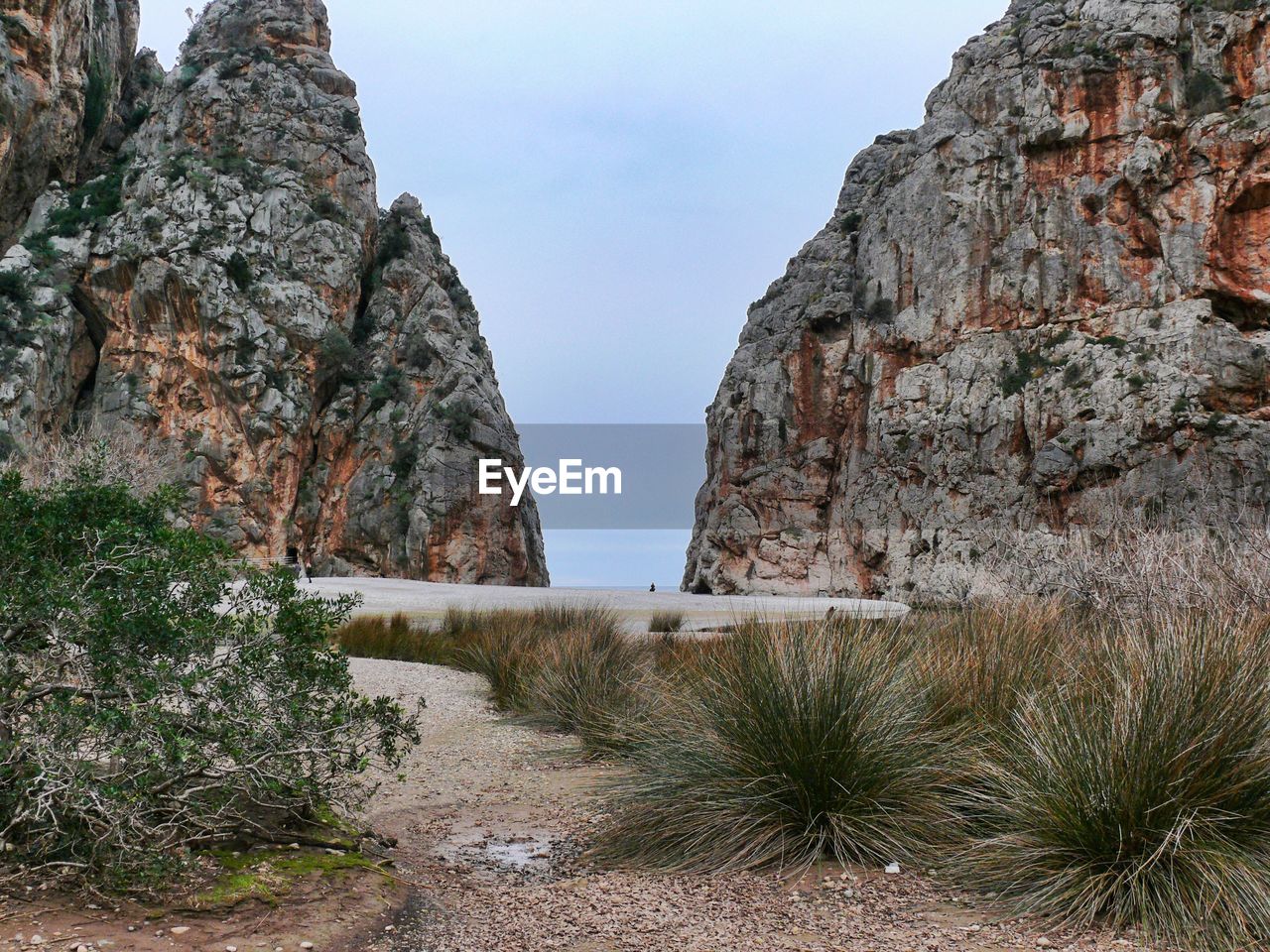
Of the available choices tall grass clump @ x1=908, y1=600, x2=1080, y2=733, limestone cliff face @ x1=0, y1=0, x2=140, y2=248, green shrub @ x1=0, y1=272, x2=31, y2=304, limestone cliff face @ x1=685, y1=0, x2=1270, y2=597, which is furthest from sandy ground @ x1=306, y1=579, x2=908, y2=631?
limestone cliff face @ x1=0, y1=0, x2=140, y2=248

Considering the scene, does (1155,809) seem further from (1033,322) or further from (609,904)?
(1033,322)

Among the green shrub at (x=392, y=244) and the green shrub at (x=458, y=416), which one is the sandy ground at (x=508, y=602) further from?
the green shrub at (x=392, y=244)

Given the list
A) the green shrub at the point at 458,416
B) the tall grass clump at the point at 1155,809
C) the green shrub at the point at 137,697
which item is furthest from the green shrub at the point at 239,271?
the tall grass clump at the point at 1155,809

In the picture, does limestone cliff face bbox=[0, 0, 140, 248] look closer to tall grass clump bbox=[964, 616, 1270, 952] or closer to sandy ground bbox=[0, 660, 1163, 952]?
sandy ground bbox=[0, 660, 1163, 952]

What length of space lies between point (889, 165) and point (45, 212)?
3954 centimetres

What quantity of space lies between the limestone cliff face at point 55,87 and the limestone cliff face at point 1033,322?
109 feet

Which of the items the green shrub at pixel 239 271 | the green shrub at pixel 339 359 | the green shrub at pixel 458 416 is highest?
the green shrub at pixel 239 271

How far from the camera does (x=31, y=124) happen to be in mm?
37875

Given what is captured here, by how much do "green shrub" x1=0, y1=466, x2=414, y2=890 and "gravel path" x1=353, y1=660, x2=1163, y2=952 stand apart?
81cm

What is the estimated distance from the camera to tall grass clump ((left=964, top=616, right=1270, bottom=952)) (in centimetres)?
318

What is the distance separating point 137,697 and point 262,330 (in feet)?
134

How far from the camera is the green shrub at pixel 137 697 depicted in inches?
132

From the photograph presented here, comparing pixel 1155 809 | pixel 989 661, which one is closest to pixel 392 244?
pixel 989 661

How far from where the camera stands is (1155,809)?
3328 millimetres
